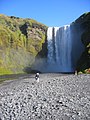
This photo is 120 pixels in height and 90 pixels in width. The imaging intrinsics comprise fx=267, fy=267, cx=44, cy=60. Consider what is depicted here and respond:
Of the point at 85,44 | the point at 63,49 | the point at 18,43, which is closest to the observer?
the point at 85,44

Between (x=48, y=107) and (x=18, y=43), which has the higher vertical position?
(x=18, y=43)

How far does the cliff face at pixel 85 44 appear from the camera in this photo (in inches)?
3911

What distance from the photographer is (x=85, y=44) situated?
4596 inches

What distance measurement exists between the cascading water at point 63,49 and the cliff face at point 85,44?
26.6 ft

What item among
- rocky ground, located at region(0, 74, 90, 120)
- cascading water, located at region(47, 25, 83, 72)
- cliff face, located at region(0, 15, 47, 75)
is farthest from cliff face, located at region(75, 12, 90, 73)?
rocky ground, located at region(0, 74, 90, 120)

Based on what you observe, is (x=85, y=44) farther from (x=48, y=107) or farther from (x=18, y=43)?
(x=48, y=107)

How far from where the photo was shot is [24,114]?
88.2 ft

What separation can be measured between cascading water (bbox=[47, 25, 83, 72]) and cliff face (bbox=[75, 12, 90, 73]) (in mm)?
8109

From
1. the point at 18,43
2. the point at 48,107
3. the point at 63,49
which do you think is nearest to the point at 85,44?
the point at 63,49

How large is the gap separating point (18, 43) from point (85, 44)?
4974 centimetres

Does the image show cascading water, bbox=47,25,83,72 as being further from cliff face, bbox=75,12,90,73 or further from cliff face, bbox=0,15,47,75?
cliff face, bbox=0,15,47,75

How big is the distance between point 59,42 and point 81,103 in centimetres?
11892

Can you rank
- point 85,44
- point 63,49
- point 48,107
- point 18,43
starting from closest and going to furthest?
point 48,107, point 85,44, point 63,49, point 18,43

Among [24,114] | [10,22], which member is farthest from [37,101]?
[10,22]
